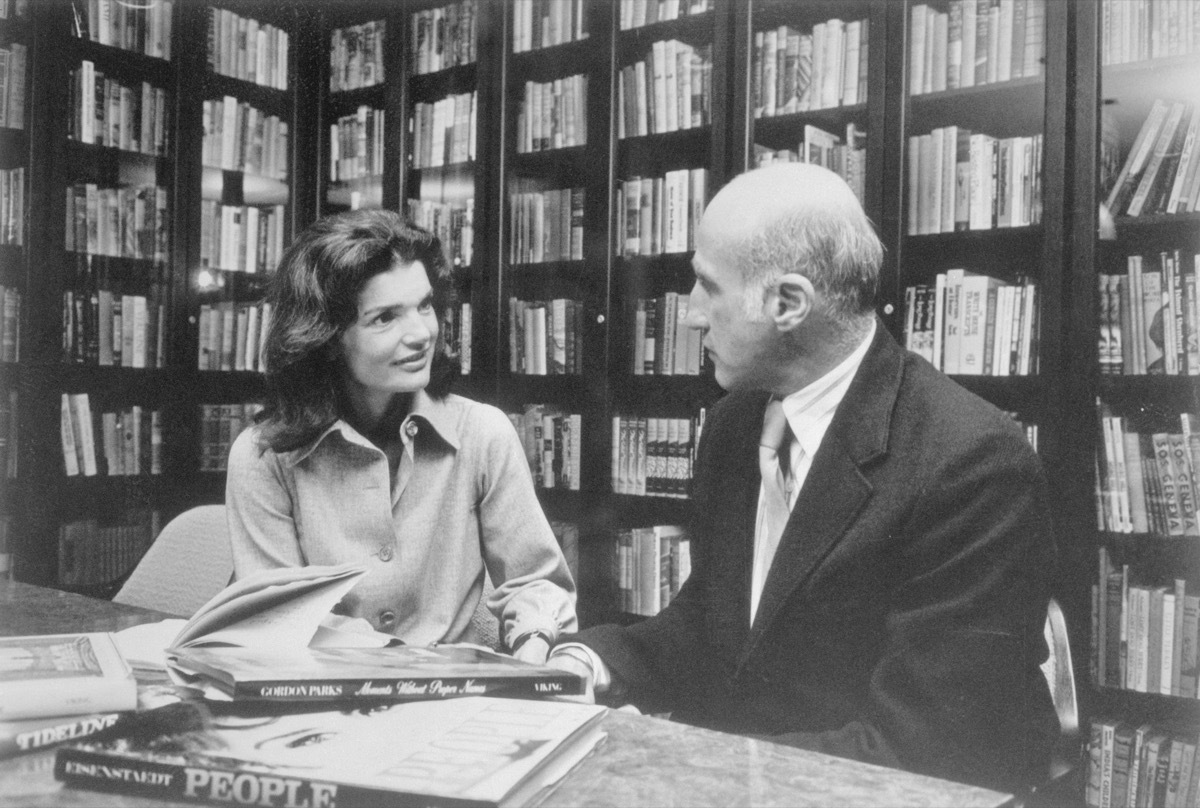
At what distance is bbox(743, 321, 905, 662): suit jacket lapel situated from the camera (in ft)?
4.27

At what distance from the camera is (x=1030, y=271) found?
8.57 feet

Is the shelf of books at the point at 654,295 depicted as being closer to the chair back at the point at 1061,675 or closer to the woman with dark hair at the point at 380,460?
the woman with dark hair at the point at 380,460

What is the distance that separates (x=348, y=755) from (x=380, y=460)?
1.11 metres

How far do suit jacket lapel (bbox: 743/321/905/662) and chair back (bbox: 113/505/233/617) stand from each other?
1.04 m

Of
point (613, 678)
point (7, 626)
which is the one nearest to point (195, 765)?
point (613, 678)

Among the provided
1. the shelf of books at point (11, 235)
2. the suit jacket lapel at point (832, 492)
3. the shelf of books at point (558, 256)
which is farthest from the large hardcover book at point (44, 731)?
the shelf of books at point (11, 235)

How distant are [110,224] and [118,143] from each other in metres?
0.30

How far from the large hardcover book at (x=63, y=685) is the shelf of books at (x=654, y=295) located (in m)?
2.30

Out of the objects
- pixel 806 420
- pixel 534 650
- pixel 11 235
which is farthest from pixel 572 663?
pixel 11 235

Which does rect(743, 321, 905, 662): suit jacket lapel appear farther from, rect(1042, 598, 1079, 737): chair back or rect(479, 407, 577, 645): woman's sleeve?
rect(479, 407, 577, 645): woman's sleeve

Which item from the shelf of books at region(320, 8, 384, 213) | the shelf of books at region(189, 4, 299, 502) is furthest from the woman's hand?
the shelf of books at region(320, 8, 384, 213)

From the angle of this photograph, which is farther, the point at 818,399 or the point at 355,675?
the point at 818,399

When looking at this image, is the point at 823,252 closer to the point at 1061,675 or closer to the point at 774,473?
the point at 774,473

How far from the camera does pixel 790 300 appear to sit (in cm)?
143
